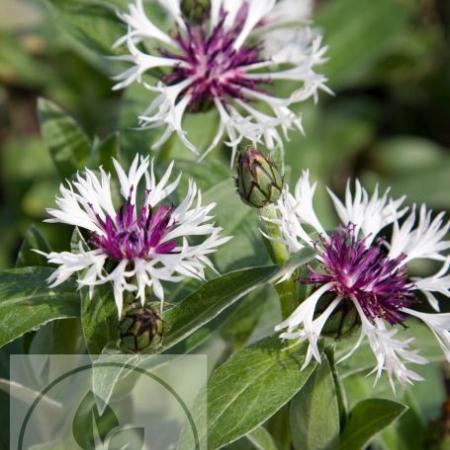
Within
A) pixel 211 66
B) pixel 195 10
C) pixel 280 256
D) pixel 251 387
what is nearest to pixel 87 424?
pixel 251 387

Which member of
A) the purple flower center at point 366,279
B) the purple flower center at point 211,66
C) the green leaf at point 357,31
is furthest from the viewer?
the green leaf at point 357,31

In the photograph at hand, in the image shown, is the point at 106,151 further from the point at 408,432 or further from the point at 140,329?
the point at 408,432

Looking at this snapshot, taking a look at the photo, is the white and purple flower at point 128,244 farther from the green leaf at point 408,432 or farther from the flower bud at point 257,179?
the green leaf at point 408,432

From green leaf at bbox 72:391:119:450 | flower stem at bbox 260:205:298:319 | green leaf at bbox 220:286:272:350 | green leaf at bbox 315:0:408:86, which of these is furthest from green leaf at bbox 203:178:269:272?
green leaf at bbox 315:0:408:86

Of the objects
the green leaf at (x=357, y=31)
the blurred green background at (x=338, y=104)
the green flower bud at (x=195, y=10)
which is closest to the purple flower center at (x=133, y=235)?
the green flower bud at (x=195, y=10)

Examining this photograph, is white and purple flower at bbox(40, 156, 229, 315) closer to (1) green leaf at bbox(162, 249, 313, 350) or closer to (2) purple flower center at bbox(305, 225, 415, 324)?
(1) green leaf at bbox(162, 249, 313, 350)

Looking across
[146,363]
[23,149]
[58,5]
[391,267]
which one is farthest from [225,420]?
[23,149]
